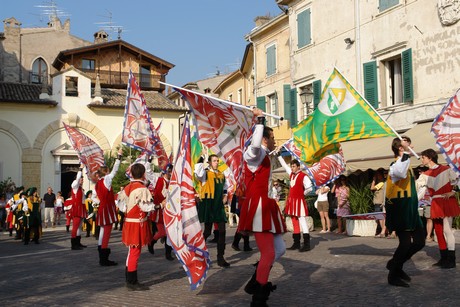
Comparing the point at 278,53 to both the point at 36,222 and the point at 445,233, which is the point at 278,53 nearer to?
the point at 36,222

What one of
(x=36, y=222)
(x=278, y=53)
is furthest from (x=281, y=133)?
(x=36, y=222)

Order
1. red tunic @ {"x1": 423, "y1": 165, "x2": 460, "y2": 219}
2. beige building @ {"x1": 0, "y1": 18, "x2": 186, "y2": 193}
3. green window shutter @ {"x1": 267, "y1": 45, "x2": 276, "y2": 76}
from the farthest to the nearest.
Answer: beige building @ {"x1": 0, "y1": 18, "x2": 186, "y2": 193}, green window shutter @ {"x1": 267, "y1": 45, "x2": 276, "y2": 76}, red tunic @ {"x1": 423, "y1": 165, "x2": 460, "y2": 219}

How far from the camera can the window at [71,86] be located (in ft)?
120

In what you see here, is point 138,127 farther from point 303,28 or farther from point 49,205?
point 303,28

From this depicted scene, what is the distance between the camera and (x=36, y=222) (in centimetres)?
1708

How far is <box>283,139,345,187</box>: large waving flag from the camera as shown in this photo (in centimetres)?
1039

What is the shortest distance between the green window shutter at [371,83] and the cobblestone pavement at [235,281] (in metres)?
10.4

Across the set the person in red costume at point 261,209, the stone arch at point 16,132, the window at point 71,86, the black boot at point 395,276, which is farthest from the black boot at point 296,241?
the window at point 71,86

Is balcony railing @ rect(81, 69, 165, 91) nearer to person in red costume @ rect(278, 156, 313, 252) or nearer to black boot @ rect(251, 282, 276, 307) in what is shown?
person in red costume @ rect(278, 156, 313, 252)

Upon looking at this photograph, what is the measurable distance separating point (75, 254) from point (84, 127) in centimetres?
2424

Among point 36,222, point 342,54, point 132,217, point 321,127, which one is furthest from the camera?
point 342,54

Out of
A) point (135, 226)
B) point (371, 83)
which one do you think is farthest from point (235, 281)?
point (371, 83)

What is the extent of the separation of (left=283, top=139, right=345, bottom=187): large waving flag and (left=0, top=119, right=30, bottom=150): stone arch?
88.9ft

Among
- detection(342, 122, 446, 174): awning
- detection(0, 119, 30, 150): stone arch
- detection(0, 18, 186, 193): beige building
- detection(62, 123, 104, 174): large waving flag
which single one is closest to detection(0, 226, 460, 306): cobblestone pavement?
detection(62, 123, 104, 174): large waving flag
